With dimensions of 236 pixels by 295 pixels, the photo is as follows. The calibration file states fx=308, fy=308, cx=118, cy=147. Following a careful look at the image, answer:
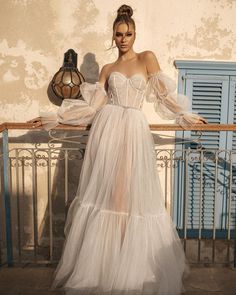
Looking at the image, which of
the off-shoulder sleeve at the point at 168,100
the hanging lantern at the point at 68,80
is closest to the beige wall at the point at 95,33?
the hanging lantern at the point at 68,80

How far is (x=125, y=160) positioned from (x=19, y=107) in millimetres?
2361

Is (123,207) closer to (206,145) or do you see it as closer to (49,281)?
(49,281)

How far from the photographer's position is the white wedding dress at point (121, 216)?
6.97 ft

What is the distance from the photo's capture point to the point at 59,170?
403 centimetres

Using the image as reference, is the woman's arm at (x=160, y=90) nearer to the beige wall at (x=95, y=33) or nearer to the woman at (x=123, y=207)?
the woman at (x=123, y=207)

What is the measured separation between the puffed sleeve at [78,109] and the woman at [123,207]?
0.19 metres

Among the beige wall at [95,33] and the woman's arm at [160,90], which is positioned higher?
the beige wall at [95,33]

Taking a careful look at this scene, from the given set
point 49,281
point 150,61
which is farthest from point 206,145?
point 49,281

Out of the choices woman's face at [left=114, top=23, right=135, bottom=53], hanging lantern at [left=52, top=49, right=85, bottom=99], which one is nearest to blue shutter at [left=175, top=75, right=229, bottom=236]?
hanging lantern at [left=52, top=49, right=85, bottom=99]

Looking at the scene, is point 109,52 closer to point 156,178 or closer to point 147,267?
point 156,178

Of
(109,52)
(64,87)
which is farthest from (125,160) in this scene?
(109,52)

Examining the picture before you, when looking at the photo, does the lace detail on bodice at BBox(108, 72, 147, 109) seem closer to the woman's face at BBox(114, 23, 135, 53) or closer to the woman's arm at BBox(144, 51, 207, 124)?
the woman's arm at BBox(144, 51, 207, 124)

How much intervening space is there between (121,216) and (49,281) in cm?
87

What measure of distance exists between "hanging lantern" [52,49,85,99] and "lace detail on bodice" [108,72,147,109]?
1501 millimetres
